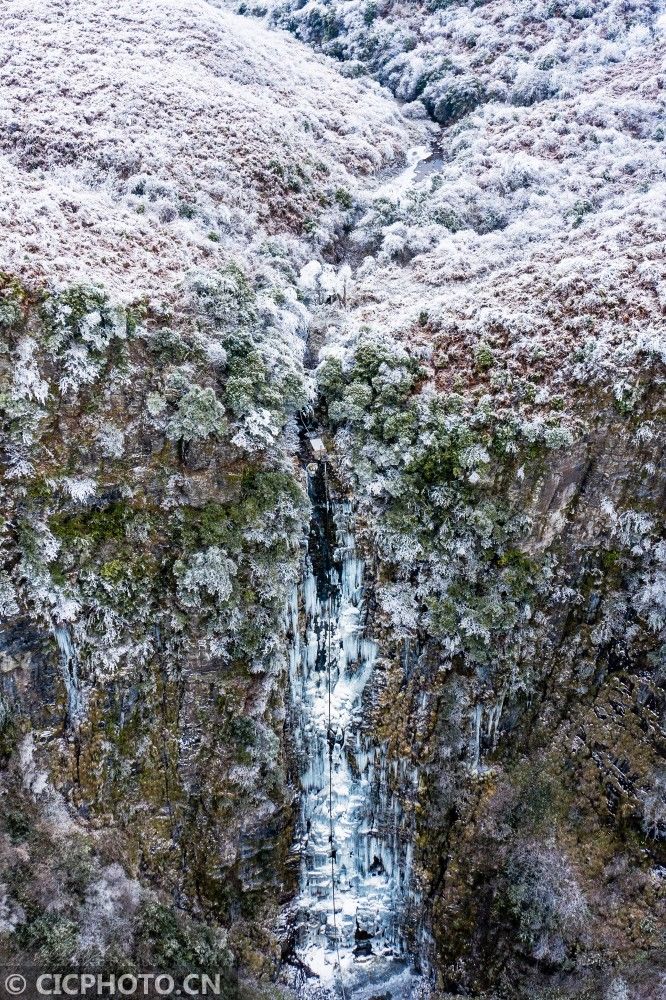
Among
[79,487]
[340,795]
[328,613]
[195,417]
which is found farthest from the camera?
[340,795]

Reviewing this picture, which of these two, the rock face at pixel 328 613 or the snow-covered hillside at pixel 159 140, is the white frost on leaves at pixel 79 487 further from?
the snow-covered hillside at pixel 159 140

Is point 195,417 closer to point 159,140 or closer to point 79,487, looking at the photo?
point 79,487

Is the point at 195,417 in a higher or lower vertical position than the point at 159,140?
lower

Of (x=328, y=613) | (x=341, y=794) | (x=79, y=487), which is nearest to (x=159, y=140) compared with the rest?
(x=79, y=487)

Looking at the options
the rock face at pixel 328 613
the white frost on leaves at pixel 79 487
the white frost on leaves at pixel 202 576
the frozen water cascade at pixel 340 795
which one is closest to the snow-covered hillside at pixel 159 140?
the rock face at pixel 328 613

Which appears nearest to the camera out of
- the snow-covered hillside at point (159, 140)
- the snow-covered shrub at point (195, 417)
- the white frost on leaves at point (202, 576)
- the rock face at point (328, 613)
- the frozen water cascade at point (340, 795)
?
the rock face at point (328, 613)

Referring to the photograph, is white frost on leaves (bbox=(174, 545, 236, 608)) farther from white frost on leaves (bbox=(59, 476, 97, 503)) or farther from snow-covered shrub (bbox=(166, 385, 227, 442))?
snow-covered shrub (bbox=(166, 385, 227, 442))
